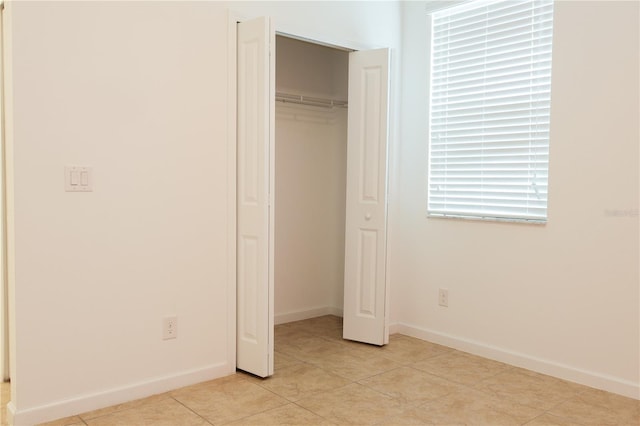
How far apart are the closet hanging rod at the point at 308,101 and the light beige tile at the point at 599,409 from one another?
287 centimetres

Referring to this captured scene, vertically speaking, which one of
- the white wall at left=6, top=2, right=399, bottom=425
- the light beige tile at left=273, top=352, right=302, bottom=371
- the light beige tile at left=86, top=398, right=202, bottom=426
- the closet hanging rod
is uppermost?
the closet hanging rod

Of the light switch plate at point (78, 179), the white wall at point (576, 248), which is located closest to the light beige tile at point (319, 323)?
the white wall at point (576, 248)

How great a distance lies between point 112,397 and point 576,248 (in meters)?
2.68

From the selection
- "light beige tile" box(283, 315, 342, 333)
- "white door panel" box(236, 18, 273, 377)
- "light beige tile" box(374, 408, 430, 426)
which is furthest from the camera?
"light beige tile" box(283, 315, 342, 333)

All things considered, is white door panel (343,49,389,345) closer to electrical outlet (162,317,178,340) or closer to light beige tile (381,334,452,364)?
light beige tile (381,334,452,364)

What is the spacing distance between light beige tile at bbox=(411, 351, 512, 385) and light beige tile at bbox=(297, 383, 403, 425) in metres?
0.54

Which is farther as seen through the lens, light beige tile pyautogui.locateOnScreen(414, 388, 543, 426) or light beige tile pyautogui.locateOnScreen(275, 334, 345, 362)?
light beige tile pyautogui.locateOnScreen(275, 334, 345, 362)

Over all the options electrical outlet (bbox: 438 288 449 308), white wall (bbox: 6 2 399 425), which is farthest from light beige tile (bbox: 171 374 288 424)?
electrical outlet (bbox: 438 288 449 308)

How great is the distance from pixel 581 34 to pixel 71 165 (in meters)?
2.84

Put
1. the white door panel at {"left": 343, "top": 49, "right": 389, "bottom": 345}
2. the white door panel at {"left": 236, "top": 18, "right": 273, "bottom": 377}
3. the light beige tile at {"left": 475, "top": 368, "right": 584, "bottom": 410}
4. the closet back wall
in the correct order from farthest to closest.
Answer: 1. the closet back wall
2. the white door panel at {"left": 343, "top": 49, "right": 389, "bottom": 345}
3. the white door panel at {"left": 236, "top": 18, "right": 273, "bottom": 377}
4. the light beige tile at {"left": 475, "top": 368, "right": 584, "bottom": 410}

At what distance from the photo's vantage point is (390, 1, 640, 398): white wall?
121 inches

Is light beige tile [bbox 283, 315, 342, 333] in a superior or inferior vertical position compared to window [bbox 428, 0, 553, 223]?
inferior

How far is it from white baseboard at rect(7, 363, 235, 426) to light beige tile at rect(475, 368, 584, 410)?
5.02 feet

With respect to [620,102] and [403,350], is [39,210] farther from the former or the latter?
[620,102]
